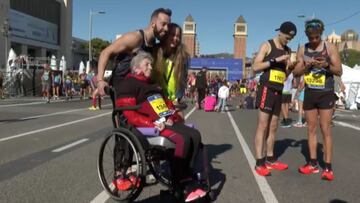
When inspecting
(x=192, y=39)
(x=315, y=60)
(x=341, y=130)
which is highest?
(x=192, y=39)

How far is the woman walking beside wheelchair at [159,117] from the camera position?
4773mm

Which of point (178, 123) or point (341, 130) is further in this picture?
point (341, 130)

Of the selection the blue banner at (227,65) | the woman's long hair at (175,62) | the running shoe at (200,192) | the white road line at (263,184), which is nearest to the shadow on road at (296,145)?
the white road line at (263,184)

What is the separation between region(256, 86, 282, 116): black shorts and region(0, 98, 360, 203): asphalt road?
0.85 meters

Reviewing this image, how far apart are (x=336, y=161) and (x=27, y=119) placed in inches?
368

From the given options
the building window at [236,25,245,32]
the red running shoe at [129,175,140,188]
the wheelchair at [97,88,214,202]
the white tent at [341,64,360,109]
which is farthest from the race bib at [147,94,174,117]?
the building window at [236,25,245,32]

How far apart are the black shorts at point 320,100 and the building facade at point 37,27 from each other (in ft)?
186

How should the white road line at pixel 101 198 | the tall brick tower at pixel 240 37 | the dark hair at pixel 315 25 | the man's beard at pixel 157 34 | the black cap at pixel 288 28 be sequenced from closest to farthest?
the white road line at pixel 101 198 → the man's beard at pixel 157 34 → the dark hair at pixel 315 25 → the black cap at pixel 288 28 → the tall brick tower at pixel 240 37

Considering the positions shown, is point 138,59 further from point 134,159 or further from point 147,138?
point 134,159

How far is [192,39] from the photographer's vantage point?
158 metres

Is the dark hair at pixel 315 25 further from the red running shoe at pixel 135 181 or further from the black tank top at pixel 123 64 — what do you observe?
the red running shoe at pixel 135 181

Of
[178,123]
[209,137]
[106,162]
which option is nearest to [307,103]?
[178,123]

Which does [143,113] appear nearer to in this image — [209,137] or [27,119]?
[209,137]

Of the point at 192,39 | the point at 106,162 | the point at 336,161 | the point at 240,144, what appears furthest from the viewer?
the point at 192,39
